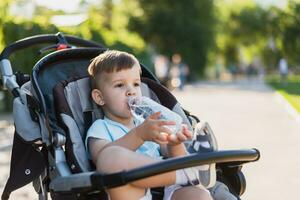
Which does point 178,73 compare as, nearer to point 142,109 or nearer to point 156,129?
point 142,109

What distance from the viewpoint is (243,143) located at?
10.4 metres

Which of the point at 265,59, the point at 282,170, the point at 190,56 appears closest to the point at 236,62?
the point at 265,59

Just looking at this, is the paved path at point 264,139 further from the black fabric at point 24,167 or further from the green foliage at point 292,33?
the green foliage at point 292,33

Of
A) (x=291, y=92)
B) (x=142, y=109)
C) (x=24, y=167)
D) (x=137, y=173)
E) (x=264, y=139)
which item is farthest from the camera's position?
(x=291, y=92)

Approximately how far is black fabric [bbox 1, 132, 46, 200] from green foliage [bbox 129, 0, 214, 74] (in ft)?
119

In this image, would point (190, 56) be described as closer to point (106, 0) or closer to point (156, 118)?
point (106, 0)

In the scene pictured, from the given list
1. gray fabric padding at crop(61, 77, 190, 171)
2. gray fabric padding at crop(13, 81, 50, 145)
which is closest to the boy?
gray fabric padding at crop(61, 77, 190, 171)

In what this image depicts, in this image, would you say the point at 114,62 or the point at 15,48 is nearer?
the point at 114,62

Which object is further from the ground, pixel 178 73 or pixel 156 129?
pixel 156 129

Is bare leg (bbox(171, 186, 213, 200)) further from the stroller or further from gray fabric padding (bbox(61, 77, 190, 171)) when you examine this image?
gray fabric padding (bbox(61, 77, 190, 171))

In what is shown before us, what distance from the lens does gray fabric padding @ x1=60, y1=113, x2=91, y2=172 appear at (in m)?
3.85

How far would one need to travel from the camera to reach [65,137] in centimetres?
393

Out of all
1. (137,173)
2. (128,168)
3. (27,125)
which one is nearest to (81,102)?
(27,125)

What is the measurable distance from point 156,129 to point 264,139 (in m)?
7.86
